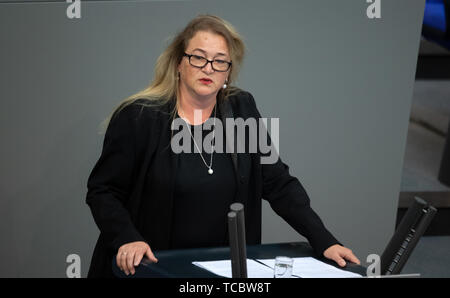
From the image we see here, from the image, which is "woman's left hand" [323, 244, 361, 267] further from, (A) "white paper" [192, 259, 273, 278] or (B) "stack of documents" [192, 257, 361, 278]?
(A) "white paper" [192, 259, 273, 278]

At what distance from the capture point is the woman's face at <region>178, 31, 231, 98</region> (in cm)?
253

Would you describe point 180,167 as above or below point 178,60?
below

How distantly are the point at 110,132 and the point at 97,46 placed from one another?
28.7 inches

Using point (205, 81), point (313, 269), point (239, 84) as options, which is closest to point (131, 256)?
point (313, 269)

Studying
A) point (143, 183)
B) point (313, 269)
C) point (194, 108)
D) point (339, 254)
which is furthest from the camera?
point (194, 108)

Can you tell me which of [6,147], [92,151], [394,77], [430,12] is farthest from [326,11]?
[430,12]

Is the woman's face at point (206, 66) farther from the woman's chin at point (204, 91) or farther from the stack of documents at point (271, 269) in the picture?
the stack of documents at point (271, 269)

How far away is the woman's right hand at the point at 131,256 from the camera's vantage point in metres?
2.06

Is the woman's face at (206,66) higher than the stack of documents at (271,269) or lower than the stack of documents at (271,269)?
higher

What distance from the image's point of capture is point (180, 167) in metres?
2.54

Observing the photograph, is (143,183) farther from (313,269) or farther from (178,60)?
(313,269)

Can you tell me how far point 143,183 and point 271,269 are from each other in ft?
2.44

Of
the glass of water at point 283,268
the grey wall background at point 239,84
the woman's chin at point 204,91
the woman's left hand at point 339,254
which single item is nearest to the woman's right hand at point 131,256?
the glass of water at point 283,268
